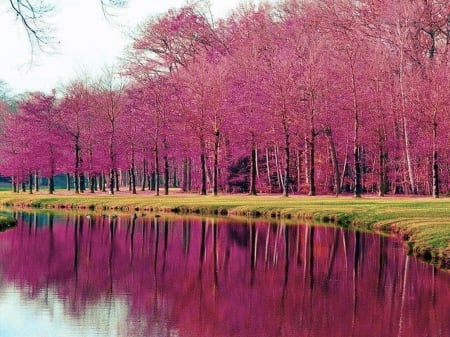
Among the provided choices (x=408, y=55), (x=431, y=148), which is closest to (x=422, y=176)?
(x=431, y=148)

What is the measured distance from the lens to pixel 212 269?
84.3 feet

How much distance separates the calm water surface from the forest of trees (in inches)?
914

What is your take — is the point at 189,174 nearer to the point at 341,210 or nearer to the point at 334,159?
the point at 334,159

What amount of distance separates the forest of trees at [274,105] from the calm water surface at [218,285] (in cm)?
2322

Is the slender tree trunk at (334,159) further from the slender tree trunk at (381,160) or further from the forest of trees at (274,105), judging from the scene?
the slender tree trunk at (381,160)

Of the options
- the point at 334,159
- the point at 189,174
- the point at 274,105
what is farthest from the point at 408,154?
the point at 189,174

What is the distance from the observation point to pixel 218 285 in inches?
881

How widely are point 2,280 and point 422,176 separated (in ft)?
150

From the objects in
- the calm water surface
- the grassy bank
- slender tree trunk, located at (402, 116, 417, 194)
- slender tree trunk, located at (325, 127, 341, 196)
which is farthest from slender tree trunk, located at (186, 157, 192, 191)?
the calm water surface

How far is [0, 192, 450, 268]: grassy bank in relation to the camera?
29.0 m

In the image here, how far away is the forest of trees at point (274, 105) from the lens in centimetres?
5775

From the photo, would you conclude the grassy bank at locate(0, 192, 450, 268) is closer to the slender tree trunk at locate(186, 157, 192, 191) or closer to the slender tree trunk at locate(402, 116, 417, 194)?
the slender tree trunk at locate(402, 116, 417, 194)

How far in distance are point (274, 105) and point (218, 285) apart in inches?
1497

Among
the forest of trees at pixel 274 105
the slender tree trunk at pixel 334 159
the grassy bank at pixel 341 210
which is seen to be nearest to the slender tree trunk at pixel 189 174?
the forest of trees at pixel 274 105
